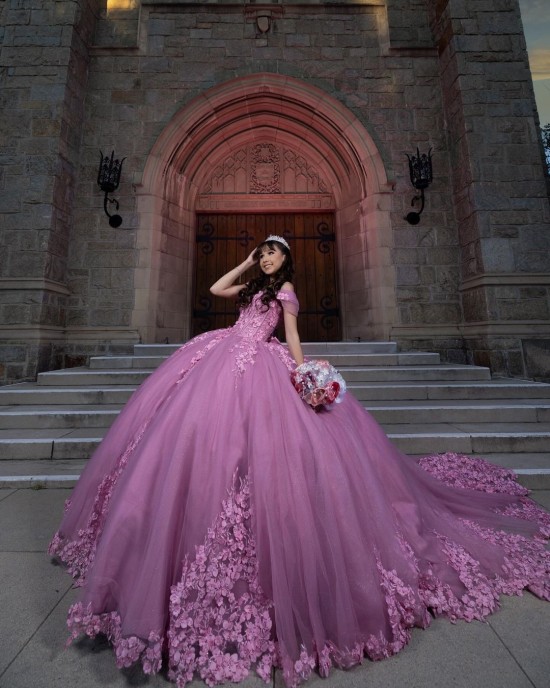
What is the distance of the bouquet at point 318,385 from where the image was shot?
1.45m

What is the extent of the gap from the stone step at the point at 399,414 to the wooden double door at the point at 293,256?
9.03 ft

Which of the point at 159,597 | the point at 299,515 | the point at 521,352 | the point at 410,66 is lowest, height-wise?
the point at 159,597

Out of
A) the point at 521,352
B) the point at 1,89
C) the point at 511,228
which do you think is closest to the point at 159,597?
the point at 521,352

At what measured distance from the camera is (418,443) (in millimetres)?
2762

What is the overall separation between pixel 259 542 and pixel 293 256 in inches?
212

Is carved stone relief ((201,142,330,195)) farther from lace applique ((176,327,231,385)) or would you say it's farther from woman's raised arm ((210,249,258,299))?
lace applique ((176,327,231,385))

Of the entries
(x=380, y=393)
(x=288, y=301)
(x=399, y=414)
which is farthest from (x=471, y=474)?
(x=288, y=301)

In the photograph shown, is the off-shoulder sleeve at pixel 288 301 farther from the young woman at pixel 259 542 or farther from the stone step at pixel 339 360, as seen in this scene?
the stone step at pixel 339 360

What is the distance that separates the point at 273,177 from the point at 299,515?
6.27m

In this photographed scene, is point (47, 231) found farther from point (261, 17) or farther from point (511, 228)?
point (511, 228)

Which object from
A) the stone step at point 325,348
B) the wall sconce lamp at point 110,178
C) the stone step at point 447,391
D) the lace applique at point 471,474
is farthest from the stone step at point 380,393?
the wall sconce lamp at point 110,178

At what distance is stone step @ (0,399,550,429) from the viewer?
3.11m

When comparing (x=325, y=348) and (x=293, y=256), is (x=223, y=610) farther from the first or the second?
(x=293, y=256)

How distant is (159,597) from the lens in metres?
0.99
